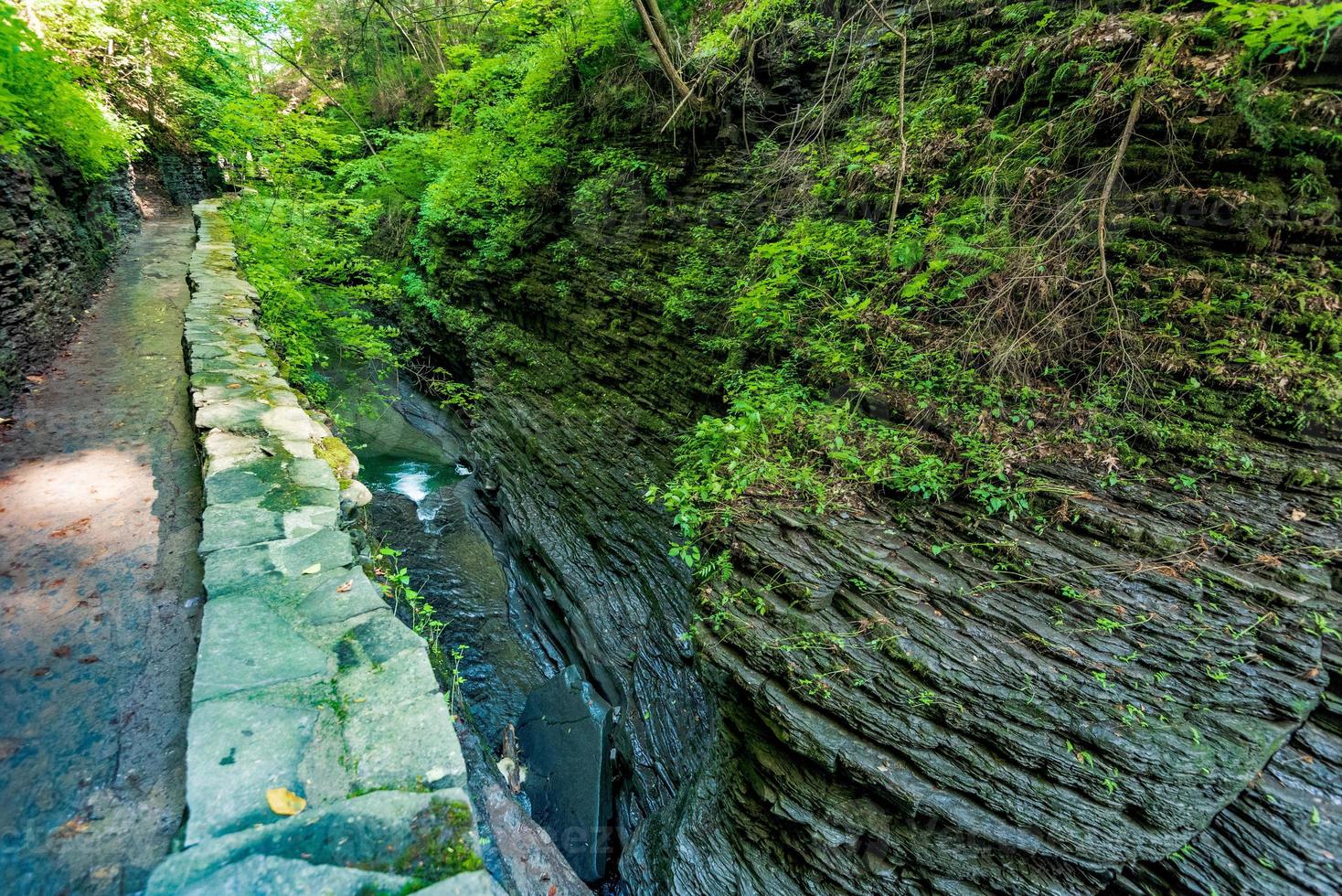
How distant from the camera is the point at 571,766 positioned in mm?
5641

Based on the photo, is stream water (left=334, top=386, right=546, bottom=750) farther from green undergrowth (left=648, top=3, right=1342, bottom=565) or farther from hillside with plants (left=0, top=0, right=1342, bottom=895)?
Result: green undergrowth (left=648, top=3, right=1342, bottom=565)

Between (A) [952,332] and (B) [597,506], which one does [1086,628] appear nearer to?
(A) [952,332]

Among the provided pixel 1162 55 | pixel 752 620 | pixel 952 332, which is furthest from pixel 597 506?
pixel 1162 55

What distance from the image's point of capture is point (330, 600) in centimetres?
239

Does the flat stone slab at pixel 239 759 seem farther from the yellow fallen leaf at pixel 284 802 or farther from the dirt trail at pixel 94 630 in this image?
the dirt trail at pixel 94 630

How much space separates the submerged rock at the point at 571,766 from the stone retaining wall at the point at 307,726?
4034 millimetres

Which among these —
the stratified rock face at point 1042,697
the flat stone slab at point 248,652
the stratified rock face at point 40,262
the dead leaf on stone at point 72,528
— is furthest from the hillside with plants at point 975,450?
the dead leaf on stone at point 72,528

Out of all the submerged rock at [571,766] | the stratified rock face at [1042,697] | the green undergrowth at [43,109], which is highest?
the green undergrowth at [43,109]

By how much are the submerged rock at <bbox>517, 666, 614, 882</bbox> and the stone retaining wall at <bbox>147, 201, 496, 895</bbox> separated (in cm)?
403

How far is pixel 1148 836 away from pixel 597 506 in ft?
20.4

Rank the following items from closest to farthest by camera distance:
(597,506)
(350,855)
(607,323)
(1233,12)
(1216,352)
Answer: (350,855) → (1233,12) → (1216,352) → (597,506) → (607,323)

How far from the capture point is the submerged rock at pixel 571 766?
5074 mm

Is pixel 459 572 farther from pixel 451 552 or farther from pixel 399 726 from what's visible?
pixel 399 726


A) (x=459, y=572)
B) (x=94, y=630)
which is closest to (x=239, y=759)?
(x=94, y=630)
